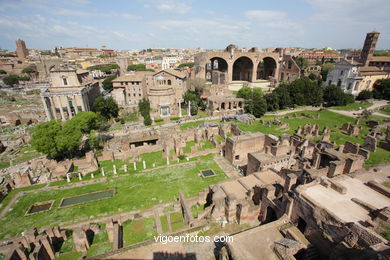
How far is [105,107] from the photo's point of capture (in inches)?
1799

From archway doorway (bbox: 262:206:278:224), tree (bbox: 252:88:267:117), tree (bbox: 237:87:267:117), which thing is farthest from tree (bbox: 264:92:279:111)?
archway doorway (bbox: 262:206:278:224)

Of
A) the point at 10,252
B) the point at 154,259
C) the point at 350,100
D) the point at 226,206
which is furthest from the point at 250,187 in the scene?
the point at 350,100

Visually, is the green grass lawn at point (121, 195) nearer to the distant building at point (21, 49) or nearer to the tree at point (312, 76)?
the tree at point (312, 76)

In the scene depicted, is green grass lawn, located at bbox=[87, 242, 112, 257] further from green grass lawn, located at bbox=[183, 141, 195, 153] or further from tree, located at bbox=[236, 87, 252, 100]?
tree, located at bbox=[236, 87, 252, 100]

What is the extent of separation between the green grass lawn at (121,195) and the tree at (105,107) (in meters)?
24.5

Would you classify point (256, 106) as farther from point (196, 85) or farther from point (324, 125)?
point (196, 85)

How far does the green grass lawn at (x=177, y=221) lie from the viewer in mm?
17969

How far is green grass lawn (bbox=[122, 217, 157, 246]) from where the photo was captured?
17031mm

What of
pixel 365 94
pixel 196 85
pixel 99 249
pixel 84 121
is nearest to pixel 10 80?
pixel 84 121

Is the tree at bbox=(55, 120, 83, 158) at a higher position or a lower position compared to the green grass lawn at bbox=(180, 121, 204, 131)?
higher

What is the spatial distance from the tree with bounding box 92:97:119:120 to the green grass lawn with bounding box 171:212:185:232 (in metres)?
33.4

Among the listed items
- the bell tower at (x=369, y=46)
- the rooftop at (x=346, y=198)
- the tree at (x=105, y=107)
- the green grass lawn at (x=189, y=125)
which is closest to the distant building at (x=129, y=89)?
the tree at (x=105, y=107)

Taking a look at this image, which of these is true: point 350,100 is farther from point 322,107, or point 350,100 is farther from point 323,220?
point 323,220

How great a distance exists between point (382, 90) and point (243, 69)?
42.4 metres
